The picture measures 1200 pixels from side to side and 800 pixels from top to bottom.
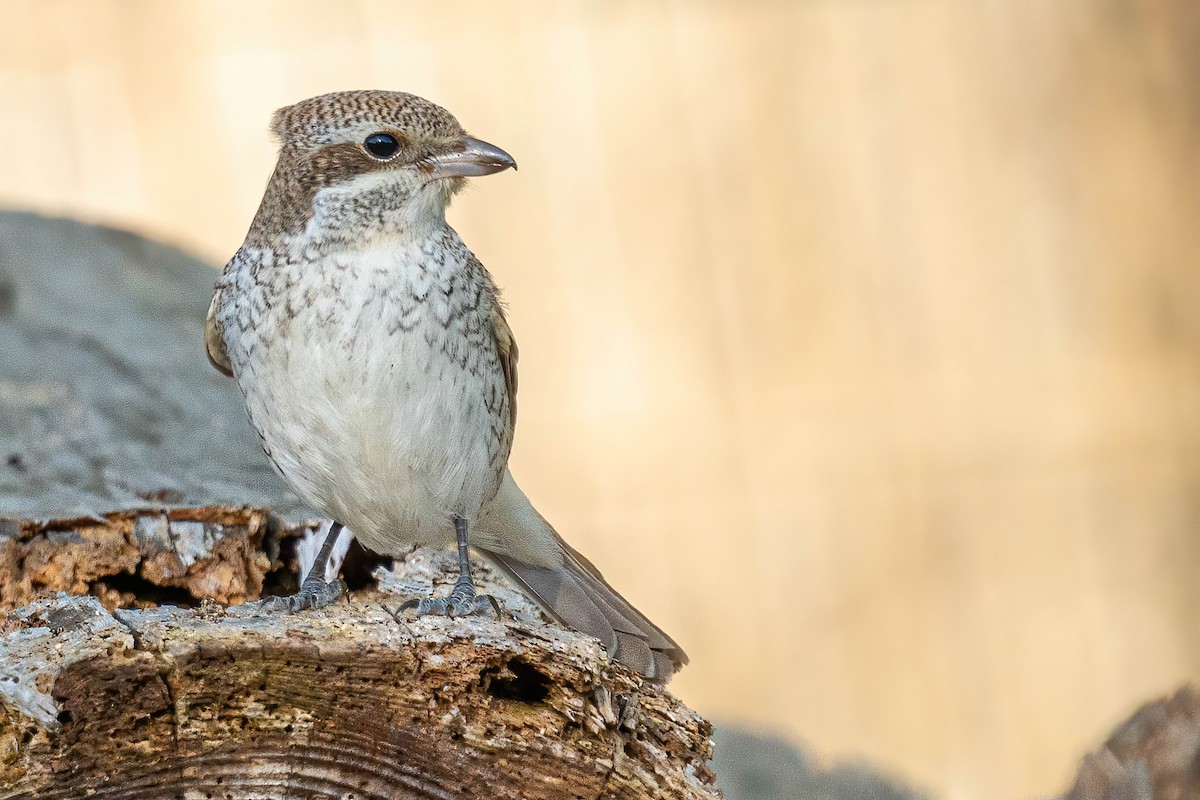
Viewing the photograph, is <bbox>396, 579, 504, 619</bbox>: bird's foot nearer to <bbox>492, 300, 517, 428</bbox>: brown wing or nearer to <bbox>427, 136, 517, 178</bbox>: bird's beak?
<bbox>492, 300, 517, 428</bbox>: brown wing

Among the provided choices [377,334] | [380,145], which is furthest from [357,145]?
[377,334]

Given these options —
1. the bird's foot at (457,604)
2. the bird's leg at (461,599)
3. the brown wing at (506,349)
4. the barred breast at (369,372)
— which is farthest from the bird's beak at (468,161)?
the bird's foot at (457,604)

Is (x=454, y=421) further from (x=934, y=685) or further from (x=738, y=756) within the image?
(x=934, y=685)

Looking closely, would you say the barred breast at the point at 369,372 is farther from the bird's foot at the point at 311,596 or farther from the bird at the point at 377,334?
the bird's foot at the point at 311,596

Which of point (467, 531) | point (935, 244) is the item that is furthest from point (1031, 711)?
point (467, 531)

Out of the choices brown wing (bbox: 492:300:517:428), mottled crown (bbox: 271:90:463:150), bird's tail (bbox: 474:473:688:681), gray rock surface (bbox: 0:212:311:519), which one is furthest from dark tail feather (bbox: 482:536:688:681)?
mottled crown (bbox: 271:90:463:150)

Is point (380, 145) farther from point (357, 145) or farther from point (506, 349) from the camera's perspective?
point (506, 349)
